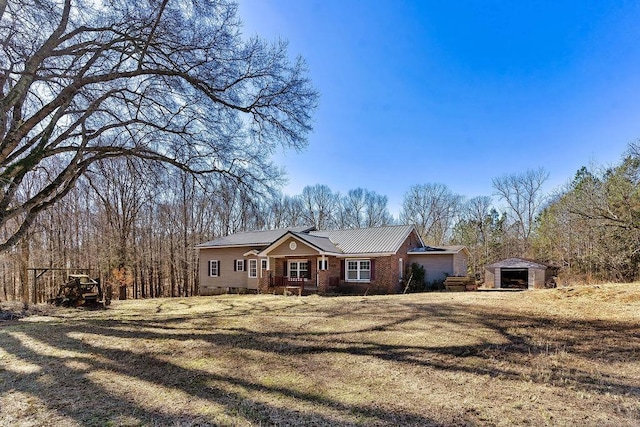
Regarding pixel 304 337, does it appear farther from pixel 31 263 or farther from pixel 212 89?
pixel 31 263

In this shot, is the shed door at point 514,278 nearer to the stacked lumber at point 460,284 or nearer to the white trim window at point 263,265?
the stacked lumber at point 460,284

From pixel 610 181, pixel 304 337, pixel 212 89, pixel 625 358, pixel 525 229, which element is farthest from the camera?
pixel 525 229

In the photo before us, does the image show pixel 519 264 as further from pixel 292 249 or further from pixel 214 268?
pixel 214 268

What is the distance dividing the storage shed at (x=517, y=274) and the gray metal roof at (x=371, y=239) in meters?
6.66

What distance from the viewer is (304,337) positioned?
8.74m

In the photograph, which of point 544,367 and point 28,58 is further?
point 28,58

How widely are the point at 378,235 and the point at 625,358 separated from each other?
17967mm

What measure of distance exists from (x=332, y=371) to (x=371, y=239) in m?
18.2

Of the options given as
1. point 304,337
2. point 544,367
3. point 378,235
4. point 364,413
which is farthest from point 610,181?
point 364,413

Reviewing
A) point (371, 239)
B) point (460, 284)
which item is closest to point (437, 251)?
point (460, 284)

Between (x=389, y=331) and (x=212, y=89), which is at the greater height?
(x=212, y=89)

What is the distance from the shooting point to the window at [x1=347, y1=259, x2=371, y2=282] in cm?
2252

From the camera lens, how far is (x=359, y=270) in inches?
896

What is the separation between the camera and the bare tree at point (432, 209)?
4609cm
